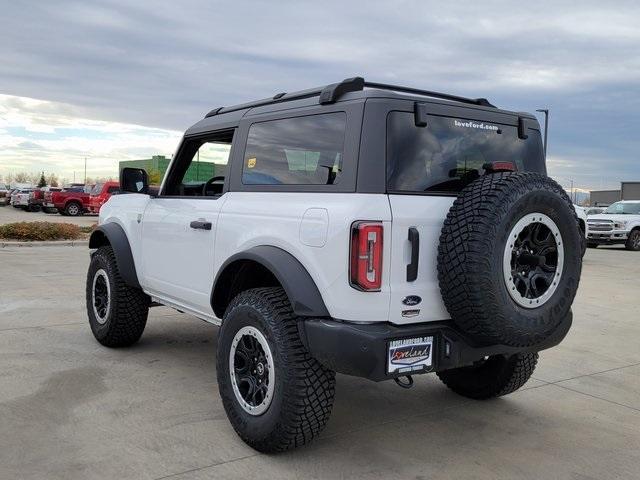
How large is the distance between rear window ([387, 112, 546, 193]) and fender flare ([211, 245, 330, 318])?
0.64 m

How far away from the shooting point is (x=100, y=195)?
91.5 ft

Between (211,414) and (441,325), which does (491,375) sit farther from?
(211,414)

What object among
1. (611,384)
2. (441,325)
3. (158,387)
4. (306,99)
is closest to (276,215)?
(306,99)

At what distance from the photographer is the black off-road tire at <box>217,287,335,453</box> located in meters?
3.29

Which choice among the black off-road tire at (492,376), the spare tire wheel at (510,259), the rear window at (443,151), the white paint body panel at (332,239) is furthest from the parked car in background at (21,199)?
the spare tire wheel at (510,259)

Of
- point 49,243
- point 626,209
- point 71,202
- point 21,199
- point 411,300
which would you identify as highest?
point 626,209

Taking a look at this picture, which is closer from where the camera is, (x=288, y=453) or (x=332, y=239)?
(x=332, y=239)

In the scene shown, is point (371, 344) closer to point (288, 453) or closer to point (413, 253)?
point (413, 253)

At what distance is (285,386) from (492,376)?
185 centimetres

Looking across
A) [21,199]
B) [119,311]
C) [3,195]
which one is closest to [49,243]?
[119,311]

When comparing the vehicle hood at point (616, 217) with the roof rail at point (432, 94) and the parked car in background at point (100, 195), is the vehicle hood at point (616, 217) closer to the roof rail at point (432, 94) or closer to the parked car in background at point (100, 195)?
the roof rail at point (432, 94)

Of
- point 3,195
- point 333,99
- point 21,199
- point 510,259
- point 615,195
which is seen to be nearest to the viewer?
point 510,259

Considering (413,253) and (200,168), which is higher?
(200,168)

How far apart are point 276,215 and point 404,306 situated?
914 mm
